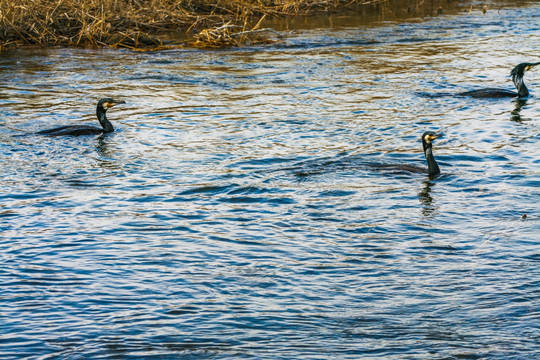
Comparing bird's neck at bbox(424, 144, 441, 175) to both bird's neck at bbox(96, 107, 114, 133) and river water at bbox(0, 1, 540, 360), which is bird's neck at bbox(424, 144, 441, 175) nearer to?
river water at bbox(0, 1, 540, 360)

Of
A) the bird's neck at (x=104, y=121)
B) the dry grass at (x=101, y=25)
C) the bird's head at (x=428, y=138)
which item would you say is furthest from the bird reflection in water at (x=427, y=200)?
the dry grass at (x=101, y=25)

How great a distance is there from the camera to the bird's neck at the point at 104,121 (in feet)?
46.3

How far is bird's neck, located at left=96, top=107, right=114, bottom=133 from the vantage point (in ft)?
46.3

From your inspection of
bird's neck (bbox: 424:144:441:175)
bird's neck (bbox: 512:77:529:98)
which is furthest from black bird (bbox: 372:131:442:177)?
bird's neck (bbox: 512:77:529:98)

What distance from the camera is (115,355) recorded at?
21.4 feet

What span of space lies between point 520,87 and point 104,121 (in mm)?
7837

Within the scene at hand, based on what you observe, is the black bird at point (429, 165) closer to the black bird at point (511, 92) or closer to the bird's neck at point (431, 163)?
the bird's neck at point (431, 163)

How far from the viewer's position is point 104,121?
14125 millimetres

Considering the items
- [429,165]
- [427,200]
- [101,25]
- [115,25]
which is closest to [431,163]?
[429,165]

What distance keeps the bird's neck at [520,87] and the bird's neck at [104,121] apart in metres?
7.62

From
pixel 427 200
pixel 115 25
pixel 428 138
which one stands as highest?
pixel 115 25

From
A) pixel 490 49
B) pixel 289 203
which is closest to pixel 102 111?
pixel 289 203

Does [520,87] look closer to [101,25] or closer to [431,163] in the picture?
[431,163]

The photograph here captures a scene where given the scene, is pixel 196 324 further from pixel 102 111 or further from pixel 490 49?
pixel 490 49
